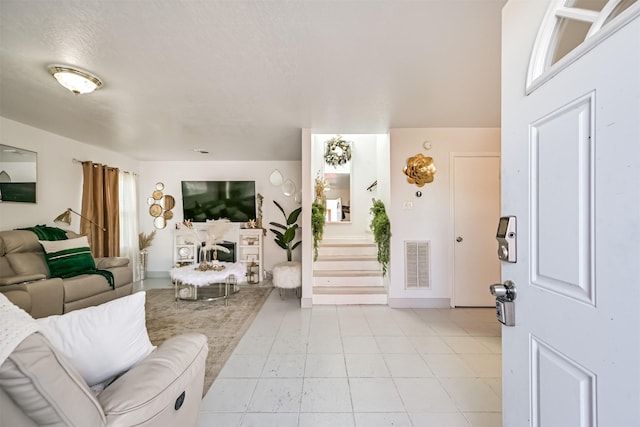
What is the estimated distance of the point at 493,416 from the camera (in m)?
1.70

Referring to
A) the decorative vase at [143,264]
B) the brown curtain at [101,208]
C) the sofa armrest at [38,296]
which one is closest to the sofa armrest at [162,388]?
the sofa armrest at [38,296]

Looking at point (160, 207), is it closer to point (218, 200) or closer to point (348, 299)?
point (218, 200)

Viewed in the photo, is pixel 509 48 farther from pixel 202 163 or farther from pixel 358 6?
pixel 202 163

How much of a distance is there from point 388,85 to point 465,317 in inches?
117

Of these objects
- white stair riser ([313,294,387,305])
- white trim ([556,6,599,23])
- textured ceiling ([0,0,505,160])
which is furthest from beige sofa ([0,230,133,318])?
white trim ([556,6,599,23])

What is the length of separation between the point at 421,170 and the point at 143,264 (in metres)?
5.71

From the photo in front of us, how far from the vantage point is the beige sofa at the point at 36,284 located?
2573mm

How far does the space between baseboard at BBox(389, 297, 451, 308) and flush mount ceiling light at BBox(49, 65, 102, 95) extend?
411cm

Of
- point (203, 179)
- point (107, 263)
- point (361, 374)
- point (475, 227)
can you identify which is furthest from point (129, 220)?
point (475, 227)

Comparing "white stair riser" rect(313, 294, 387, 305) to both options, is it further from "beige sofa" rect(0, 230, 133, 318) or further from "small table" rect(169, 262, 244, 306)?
"beige sofa" rect(0, 230, 133, 318)

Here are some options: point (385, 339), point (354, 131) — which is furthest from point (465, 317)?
point (354, 131)

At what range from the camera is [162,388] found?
988mm

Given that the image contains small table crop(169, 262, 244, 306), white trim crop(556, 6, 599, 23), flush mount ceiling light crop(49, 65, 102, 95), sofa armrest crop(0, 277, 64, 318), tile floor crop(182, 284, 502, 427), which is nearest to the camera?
white trim crop(556, 6, 599, 23)

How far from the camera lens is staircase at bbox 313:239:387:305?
3914 mm
